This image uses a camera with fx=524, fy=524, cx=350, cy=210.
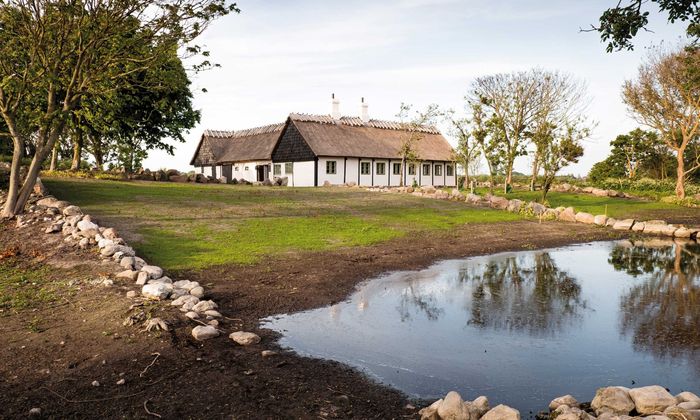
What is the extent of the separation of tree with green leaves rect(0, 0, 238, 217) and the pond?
10.3 m

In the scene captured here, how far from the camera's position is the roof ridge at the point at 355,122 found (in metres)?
48.3

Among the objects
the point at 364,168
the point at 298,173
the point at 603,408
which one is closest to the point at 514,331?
the point at 603,408

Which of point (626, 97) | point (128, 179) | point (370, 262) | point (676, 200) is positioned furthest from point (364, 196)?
point (626, 97)

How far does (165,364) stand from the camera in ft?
23.4

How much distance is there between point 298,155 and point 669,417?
43.0 meters

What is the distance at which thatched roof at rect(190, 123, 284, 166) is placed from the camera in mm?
51344

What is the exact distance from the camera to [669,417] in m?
5.45

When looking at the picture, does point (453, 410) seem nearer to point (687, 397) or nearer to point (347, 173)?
point (687, 397)

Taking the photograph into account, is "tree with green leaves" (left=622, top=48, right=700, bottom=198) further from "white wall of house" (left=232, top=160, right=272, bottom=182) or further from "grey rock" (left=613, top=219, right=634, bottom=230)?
"white wall of house" (left=232, top=160, right=272, bottom=182)

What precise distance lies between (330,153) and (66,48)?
99.7 feet

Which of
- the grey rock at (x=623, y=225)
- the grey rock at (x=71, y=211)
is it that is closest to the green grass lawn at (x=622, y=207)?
the grey rock at (x=623, y=225)

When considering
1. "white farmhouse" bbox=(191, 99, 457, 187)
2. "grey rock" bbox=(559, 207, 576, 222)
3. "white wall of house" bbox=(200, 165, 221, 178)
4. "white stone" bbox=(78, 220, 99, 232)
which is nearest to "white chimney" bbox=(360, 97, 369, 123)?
"white farmhouse" bbox=(191, 99, 457, 187)

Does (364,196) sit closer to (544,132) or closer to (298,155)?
(544,132)

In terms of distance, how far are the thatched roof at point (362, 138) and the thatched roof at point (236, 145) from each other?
4.54 meters
